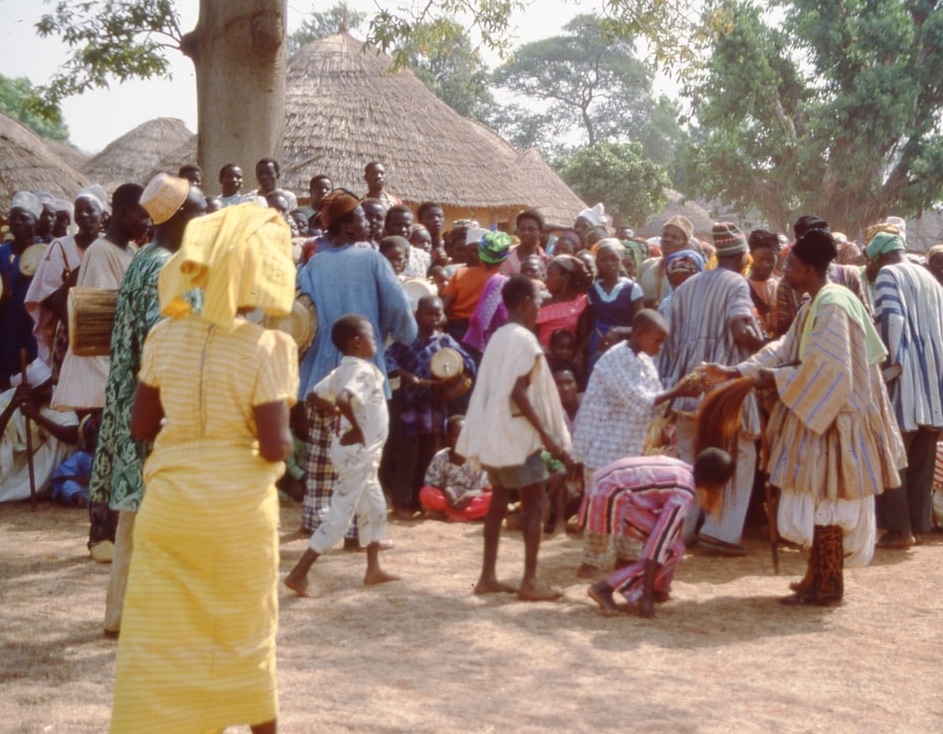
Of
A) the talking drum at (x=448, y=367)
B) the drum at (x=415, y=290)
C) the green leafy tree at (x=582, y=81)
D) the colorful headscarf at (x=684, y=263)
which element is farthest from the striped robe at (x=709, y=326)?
the green leafy tree at (x=582, y=81)

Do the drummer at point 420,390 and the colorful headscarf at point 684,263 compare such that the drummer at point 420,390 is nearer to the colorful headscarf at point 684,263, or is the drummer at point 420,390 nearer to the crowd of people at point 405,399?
the crowd of people at point 405,399

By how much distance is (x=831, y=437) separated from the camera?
5.71 metres

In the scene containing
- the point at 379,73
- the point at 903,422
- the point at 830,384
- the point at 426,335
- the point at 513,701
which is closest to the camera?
the point at 513,701

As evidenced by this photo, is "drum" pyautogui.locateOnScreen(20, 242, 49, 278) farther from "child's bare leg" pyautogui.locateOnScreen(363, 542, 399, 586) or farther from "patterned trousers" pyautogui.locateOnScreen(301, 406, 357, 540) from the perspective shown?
"child's bare leg" pyautogui.locateOnScreen(363, 542, 399, 586)

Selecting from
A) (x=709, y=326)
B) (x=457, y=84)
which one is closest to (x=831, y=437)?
(x=709, y=326)

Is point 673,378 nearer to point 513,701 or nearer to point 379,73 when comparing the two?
point 513,701

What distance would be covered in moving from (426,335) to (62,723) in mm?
4405

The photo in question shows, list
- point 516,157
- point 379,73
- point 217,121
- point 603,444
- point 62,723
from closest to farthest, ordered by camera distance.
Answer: point 62,723 → point 603,444 → point 217,121 → point 379,73 → point 516,157

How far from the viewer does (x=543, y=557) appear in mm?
6953

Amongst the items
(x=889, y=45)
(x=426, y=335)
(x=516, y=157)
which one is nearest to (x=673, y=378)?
(x=426, y=335)

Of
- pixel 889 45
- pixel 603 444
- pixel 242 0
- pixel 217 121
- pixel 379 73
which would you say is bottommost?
pixel 603 444

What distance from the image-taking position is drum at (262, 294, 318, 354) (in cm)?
670

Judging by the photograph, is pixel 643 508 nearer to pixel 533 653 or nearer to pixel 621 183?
pixel 533 653

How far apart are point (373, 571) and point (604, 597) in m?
1.24
